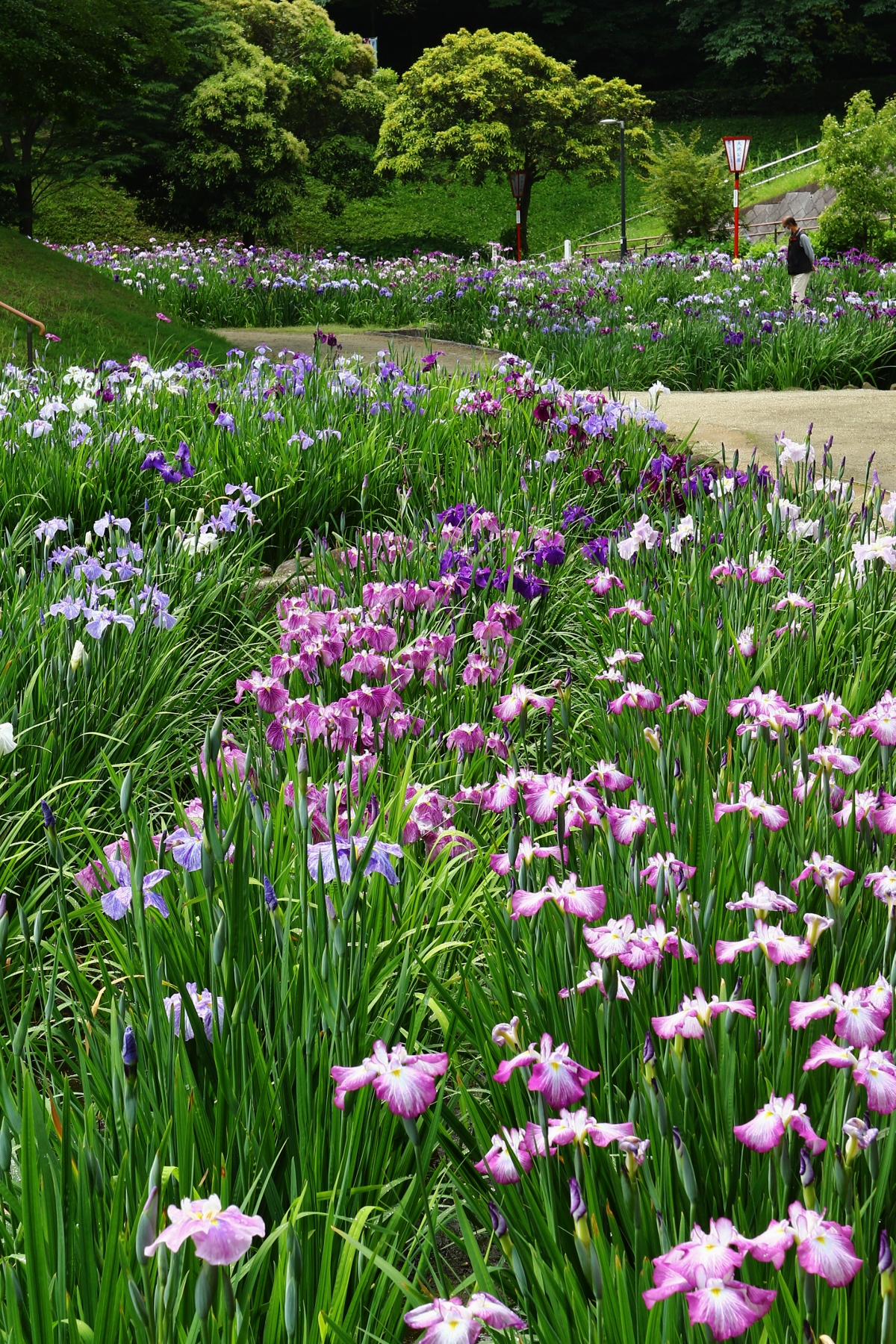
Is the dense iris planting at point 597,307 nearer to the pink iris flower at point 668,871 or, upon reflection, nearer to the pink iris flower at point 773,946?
the pink iris flower at point 668,871

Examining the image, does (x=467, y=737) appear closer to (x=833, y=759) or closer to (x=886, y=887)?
(x=833, y=759)

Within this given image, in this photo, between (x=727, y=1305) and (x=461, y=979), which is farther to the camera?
(x=461, y=979)

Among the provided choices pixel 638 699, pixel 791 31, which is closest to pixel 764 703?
pixel 638 699

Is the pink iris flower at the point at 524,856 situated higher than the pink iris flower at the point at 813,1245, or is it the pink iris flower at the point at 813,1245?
the pink iris flower at the point at 524,856

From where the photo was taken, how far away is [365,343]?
11.8 m

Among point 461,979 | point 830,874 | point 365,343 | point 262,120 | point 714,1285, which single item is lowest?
point 461,979

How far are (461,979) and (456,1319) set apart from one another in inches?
36.1

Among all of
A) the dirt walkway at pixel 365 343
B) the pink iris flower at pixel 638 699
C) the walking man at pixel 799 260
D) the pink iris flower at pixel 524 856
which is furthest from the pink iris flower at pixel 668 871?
the walking man at pixel 799 260

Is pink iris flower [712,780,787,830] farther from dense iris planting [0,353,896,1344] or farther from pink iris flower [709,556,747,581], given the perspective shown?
pink iris flower [709,556,747,581]

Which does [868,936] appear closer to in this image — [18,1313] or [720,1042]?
[720,1042]

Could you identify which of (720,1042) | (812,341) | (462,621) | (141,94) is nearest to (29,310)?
(812,341)

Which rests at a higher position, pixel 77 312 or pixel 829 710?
pixel 77 312

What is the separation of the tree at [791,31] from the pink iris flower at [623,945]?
154 feet

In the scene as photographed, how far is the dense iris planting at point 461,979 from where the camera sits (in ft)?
3.49
